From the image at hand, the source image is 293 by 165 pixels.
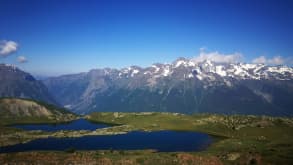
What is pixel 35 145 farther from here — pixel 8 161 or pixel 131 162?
pixel 131 162

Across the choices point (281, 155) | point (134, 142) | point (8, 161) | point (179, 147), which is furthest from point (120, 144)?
point (281, 155)

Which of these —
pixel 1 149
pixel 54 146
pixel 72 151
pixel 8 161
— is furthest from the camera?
pixel 54 146

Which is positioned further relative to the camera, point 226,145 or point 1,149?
point 226,145

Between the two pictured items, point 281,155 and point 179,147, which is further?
point 179,147

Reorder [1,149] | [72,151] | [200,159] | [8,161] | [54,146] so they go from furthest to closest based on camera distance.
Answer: [54,146]
[1,149]
[72,151]
[200,159]
[8,161]

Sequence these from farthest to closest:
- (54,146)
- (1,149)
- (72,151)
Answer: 1. (54,146)
2. (1,149)
3. (72,151)

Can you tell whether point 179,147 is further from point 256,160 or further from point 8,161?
point 8,161

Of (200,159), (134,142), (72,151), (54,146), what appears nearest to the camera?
(200,159)

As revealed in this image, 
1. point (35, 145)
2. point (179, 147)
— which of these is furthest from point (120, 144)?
point (35, 145)
